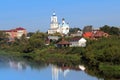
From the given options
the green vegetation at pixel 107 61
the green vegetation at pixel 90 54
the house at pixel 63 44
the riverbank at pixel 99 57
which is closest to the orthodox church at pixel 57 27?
the green vegetation at pixel 90 54

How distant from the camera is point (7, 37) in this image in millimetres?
87875

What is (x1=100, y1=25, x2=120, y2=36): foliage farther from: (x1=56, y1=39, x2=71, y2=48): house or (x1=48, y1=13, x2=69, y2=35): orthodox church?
(x1=48, y1=13, x2=69, y2=35): orthodox church

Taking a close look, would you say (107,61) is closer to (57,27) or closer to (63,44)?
(63,44)

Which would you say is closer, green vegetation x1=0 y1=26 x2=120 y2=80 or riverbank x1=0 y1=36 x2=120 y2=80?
riverbank x1=0 y1=36 x2=120 y2=80

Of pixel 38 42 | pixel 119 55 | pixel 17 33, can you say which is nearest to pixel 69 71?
pixel 119 55

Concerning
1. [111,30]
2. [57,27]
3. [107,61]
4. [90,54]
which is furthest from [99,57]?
[57,27]

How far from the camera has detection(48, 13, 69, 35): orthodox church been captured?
8694cm

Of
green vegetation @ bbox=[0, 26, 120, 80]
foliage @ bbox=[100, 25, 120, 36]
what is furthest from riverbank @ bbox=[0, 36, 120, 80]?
foliage @ bbox=[100, 25, 120, 36]

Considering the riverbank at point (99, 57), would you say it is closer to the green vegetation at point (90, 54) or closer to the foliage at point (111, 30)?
the green vegetation at point (90, 54)

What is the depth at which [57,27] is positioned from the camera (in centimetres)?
9062

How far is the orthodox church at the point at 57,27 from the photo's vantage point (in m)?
86.9

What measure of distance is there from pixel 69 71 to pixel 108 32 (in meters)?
36.3

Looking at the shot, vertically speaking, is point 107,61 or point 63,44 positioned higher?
point 107,61

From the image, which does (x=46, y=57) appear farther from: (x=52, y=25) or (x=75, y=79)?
(x=52, y=25)
